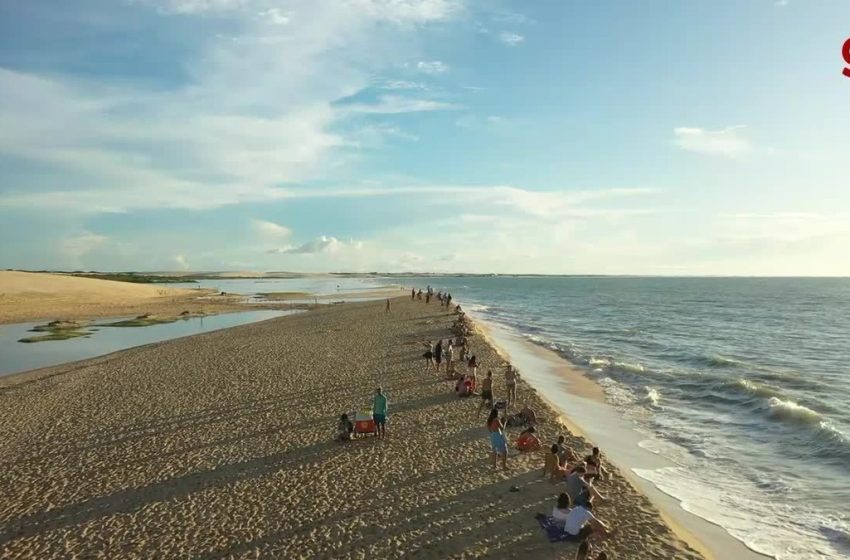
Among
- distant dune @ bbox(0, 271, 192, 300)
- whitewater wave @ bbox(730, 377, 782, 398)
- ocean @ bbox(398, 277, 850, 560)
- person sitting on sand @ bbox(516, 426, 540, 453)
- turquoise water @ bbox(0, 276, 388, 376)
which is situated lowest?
ocean @ bbox(398, 277, 850, 560)

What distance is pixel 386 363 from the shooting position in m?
27.3

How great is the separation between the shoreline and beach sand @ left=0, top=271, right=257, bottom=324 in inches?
1679

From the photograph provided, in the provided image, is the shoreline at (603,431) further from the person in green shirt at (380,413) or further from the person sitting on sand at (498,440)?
the person in green shirt at (380,413)

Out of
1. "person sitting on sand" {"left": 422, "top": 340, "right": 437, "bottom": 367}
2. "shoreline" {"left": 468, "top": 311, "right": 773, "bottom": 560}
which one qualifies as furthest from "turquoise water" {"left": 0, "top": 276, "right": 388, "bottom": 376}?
"shoreline" {"left": 468, "top": 311, "right": 773, "bottom": 560}

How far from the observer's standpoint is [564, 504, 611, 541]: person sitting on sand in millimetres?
10093

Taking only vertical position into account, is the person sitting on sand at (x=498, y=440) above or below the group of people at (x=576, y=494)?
above

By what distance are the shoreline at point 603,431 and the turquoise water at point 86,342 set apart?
2555 centimetres

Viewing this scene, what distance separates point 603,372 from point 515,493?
19291mm

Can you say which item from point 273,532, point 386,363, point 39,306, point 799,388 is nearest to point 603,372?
point 799,388

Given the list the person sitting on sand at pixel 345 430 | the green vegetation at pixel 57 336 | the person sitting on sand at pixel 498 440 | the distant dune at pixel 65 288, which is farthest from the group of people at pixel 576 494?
the distant dune at pixel 65 288

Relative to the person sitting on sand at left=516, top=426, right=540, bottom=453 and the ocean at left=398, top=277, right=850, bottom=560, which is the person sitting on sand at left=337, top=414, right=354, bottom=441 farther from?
the ocean at left=398, top=277, right=850, bottom=560

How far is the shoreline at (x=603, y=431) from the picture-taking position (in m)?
10.9

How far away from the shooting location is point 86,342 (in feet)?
130

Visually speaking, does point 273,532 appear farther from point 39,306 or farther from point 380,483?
point 39,306
